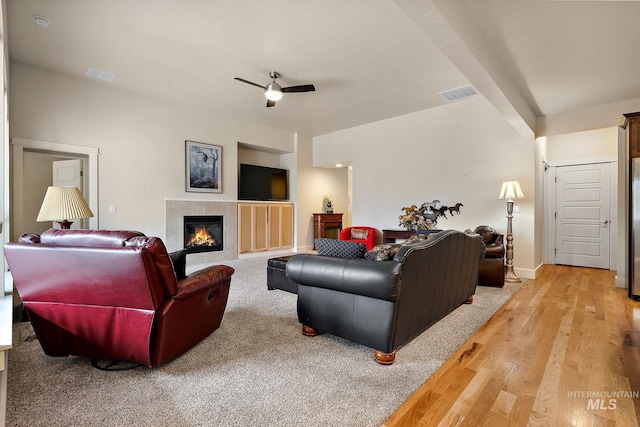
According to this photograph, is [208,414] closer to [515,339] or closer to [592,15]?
[515,339]

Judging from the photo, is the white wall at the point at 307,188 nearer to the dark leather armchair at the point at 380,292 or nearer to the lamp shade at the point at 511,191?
the lamp shade at the point at 511,191

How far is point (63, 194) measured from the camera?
9.74 ft

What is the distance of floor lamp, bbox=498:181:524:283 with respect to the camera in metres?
4.37

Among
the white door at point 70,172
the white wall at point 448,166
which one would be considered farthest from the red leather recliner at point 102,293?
the white wall at point 448,166

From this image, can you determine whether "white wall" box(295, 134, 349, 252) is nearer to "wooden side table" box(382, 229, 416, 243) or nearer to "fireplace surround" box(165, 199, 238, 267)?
"fireplace surround" box(165, 199, 238, 267)

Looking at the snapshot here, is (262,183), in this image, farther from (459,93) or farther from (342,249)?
(342,249)

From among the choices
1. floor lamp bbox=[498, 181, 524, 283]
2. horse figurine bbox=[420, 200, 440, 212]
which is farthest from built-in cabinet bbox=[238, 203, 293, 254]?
floor lamp bbox=[498, 181, 524, 283]

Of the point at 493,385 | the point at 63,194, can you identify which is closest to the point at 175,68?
the point at 63,194

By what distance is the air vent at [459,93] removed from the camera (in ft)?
15.2

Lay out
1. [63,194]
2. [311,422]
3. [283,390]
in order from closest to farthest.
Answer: [311,422] → [283,390] → [63,194]

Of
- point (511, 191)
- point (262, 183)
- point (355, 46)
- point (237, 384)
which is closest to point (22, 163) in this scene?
point (262, 183)

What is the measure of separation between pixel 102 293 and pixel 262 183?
5.50 m

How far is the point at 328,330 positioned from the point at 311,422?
88 cm

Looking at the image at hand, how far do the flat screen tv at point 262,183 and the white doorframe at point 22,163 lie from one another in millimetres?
2697
